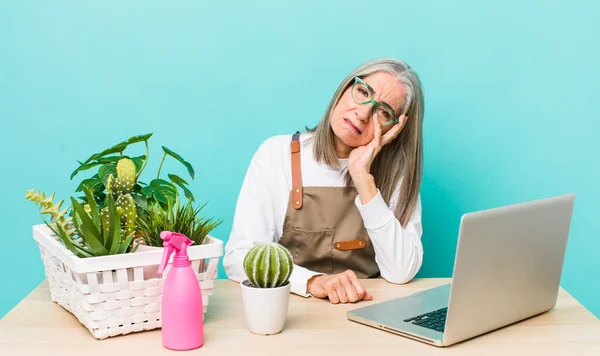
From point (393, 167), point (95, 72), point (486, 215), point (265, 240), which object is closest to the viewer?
point (486, 215)

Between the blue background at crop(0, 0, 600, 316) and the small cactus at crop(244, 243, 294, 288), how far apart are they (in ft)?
4.24

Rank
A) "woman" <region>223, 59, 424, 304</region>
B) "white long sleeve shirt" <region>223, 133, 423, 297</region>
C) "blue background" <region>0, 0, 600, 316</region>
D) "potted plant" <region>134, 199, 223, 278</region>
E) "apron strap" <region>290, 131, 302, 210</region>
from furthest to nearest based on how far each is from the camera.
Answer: "blue background" <region>0, 0, 600, 316</region> → "apron strap" <region>290, 131, 302, 210</region> → "woman" <region>223, 59, 424, 304</region> → "white long sleeve shirt" <region>223, 133, 423, 297</region> → "potted plant" <region>134, 199, 223, 278</region>

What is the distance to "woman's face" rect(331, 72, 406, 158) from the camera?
2.00m

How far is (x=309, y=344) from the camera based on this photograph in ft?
4.26

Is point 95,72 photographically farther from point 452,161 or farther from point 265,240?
point 452,161

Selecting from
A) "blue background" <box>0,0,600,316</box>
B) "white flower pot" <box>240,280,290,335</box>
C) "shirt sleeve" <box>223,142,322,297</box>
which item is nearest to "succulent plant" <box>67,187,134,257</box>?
"white flower pot" <box>240,280,290,335</box>

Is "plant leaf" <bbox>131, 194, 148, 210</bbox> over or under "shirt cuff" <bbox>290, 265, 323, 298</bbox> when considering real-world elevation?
over

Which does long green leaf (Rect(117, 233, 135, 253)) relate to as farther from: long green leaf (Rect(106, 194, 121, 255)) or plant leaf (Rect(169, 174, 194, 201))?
plant leaf (Rect(169, 174, 194, 201))

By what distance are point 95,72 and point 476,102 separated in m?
1.34

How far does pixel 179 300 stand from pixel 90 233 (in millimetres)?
202

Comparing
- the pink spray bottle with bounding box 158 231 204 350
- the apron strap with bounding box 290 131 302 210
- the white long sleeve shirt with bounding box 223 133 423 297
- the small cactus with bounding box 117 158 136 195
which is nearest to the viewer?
the pink spray bottle with bounding box 158 231 204 350

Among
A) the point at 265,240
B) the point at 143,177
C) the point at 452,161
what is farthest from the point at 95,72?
the point at 452,161

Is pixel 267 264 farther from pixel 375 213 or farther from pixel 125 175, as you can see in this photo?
pixel 375 213

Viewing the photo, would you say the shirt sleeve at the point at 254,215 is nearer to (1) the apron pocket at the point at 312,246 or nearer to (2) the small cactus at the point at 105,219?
(1) the apron pocket at the point at 312,246
